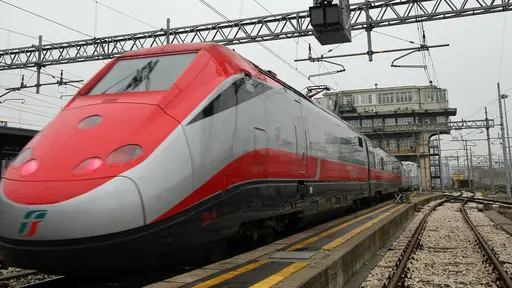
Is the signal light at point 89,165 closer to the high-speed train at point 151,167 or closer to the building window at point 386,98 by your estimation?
the high-speed train at point 151,167

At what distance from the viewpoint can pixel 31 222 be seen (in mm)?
4109

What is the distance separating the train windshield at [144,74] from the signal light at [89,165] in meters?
1.52

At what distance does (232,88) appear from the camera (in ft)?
20.0

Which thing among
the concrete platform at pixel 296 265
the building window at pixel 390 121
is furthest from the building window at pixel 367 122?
the concrete platform at pixel 296 265

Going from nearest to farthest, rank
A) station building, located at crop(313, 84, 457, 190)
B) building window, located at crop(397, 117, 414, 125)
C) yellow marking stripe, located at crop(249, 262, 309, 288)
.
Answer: yellow marking stripe, located at crop(249, 262, 309, 288), station building, located at crop(313, 84, 457, 190), building window, located at crop(397, 117, 414, 125)

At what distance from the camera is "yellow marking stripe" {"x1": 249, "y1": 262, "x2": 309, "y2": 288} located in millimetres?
4308

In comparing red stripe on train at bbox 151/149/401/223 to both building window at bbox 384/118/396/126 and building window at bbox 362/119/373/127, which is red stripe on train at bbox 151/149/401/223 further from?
building window at bbox 384/118/396/126

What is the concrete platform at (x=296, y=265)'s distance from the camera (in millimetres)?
4461

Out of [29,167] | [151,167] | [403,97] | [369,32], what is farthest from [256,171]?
[403,97]

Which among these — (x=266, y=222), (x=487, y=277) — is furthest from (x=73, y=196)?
(x=487, y=277)

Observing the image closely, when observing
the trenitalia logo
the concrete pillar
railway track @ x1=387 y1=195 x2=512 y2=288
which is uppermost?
the concrete pillar

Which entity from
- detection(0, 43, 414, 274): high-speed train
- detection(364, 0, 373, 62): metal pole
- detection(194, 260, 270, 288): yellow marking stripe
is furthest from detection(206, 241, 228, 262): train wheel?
detection(364, 0, 373, 62): metal pole

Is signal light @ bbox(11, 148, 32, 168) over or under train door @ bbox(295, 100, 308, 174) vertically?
under

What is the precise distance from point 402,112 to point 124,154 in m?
73.1
